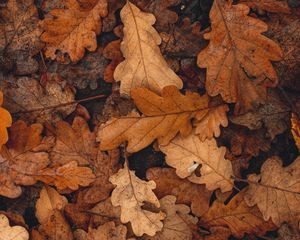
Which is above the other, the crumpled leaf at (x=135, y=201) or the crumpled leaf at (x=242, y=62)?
the crumpled leaf at (x=242, y=62)

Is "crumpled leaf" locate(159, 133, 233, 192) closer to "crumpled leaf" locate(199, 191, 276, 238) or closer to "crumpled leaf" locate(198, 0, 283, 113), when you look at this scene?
"crumpled leaf" locate(199, 191, 276, 238)

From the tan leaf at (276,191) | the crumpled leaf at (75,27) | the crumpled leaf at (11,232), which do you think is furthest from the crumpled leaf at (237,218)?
the crumpled leaf at (75,27)

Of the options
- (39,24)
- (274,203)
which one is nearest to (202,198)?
(274,203)

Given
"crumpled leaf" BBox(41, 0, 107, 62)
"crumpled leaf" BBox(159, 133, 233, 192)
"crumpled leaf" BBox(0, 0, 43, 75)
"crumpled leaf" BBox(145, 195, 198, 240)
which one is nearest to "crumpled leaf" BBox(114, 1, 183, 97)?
"crumpled leaf" BBox(41, 0, 107, 62)

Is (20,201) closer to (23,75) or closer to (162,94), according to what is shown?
(23,75)

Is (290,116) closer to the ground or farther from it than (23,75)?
closer to the ground

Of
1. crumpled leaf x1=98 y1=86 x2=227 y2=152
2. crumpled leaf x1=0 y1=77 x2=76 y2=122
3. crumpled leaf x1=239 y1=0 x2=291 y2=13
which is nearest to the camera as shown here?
crumpled leaf x1=98 y1=86 x2=227 y2=152

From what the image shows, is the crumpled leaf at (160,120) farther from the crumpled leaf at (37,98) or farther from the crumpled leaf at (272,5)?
the crumpled leaf at (272,5)
